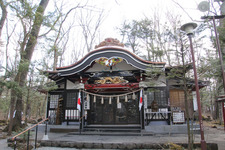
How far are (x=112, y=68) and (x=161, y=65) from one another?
305 centimetres

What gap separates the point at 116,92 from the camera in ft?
38.1

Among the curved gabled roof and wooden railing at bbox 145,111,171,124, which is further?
wooden railing at bbox 145,111,171,124

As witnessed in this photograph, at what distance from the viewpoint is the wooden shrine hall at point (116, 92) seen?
978cm

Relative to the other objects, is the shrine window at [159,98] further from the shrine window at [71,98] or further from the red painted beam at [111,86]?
the shrine window at [71,98]

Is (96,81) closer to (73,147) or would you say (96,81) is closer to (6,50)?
(73,147)

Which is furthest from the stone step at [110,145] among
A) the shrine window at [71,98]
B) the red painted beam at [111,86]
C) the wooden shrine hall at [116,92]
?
the shrine window at [71,98]

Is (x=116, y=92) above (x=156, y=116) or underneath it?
above

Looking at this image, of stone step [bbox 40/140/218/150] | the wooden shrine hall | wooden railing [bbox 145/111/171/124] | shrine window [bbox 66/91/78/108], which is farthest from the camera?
shrine window [bbox 66/91/78/108]

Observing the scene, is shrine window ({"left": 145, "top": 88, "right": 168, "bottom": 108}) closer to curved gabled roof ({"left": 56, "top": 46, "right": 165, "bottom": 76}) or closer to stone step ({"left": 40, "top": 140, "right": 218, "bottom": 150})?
curved gabled roof ({"left": 56, "top": 46, "right": 165, "bottom": 76})

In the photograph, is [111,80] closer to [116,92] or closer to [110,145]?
[116,92]

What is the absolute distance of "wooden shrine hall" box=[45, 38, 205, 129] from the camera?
385 inches

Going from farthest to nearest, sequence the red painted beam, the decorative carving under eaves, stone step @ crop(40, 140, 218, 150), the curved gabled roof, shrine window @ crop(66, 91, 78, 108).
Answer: shrine window @ crop(66, 91, 78, 108)
the decorative carving under eaves
the red painted beam
the curved gabled roof
stone step @ crop(40, 140, 218, 150)

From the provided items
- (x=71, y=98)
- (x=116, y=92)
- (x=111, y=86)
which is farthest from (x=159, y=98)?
(x=71, y=98)

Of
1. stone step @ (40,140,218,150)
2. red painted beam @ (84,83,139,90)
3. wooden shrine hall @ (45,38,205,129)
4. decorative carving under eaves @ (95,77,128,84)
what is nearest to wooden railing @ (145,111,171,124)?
wooden shrine hall @ (45,38,205,129)
